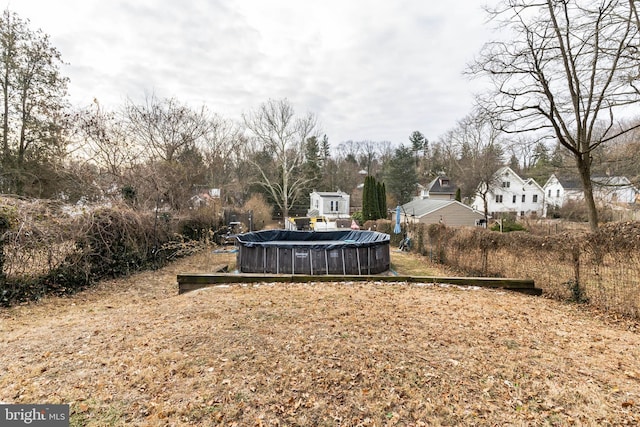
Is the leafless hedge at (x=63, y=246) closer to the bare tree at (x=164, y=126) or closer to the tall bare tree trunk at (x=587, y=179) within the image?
the bare tree at (x=164, y=126)

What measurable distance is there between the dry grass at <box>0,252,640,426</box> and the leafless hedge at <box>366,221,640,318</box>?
666 millimetres

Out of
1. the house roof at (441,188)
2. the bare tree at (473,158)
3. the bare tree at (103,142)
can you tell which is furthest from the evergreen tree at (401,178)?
the bare tree at (103,142)

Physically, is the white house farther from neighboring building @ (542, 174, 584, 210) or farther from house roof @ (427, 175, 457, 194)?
house roof @ (427, 175, 457, 194)

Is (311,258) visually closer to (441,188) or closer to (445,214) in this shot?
(445,214)

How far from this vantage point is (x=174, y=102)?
679 inches

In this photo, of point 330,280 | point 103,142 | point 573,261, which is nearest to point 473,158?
point 573,261

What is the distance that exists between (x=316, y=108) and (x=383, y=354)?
2831 centimetres

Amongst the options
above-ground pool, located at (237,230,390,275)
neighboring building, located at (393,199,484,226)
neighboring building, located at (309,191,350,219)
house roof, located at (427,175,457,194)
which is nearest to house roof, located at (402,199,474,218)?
neighboring building, located at (393,199,484,226)

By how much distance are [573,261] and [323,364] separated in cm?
584

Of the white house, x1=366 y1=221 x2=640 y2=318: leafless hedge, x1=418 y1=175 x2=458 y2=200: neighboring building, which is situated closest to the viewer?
x1=366 y1=221 x2=640 y2=318: leafless hedge

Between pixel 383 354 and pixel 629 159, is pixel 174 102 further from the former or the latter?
pixel 629 159

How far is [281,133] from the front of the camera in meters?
27.8

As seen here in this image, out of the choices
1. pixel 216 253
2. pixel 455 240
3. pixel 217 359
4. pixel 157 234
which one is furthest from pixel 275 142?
pixel 217 359

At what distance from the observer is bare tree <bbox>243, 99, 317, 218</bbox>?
89.5 feet
